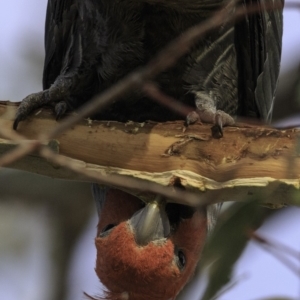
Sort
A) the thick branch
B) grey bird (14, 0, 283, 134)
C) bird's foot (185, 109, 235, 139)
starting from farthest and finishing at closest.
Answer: grey bird (14, 0, 283, 134) < bird's foot (185, 109, 235, 139) < the thick branch

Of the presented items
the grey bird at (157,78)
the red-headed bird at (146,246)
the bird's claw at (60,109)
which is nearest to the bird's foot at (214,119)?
the grey bird at (157,78)

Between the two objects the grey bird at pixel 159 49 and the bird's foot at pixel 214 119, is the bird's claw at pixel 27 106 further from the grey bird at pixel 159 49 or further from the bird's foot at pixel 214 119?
the bird's foot at pixel 214 119

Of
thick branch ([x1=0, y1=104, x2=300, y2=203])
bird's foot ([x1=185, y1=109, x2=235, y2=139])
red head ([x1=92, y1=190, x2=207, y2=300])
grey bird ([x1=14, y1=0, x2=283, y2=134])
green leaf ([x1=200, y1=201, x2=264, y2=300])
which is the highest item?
grey bird ([x1=14, y1=0, x2=283, y2=134])

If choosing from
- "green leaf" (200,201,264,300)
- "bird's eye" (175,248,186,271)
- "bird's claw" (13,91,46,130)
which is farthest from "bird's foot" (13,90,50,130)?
"green leaf" (200,201,264,300)

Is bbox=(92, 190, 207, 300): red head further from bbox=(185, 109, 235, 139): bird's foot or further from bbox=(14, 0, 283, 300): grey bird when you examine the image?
bbox=(185, 109, 235, 139): bird's foot

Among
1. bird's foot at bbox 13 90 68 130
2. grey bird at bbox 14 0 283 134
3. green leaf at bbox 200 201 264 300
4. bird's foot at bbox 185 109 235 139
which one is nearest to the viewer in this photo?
green leaf at bbox 200 201 264 300

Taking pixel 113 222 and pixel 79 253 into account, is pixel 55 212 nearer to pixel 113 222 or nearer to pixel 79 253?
pixel 79 253

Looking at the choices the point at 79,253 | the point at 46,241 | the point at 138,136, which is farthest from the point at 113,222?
the point at 46,241

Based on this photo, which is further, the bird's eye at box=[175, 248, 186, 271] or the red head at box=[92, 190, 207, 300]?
the bird's eye at box=[175, 248, 186, 271]
